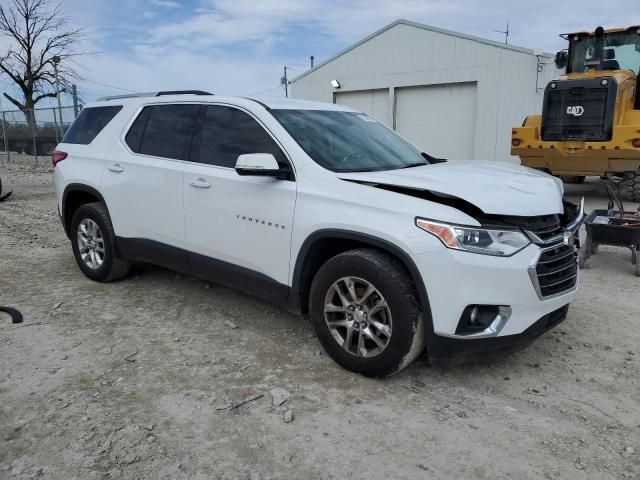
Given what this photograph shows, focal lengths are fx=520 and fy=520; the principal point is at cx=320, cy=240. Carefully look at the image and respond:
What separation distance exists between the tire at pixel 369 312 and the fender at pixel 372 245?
0.07m

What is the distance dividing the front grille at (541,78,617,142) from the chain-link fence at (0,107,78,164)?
17651 millimetres

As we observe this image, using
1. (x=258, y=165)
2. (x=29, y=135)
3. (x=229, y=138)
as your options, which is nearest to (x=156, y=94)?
(x=229, y=138)

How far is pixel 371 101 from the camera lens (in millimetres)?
18297

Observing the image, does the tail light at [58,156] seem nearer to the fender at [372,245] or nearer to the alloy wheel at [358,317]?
the fender at [372,245]

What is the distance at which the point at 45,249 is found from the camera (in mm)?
6727

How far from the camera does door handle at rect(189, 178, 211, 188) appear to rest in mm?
3978

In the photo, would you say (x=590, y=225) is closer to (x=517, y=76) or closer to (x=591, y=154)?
(x=591, y=154)

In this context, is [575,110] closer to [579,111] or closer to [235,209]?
[579,111]


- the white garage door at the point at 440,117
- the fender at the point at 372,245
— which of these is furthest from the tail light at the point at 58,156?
the white garage door at the point at 440,117

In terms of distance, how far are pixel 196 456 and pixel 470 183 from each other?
2165 millimetres

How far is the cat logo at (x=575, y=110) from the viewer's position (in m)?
9.48

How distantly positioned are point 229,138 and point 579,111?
7892 millimetres

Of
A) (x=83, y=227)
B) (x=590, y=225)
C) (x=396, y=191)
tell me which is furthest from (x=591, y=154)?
(x=83, y=227)

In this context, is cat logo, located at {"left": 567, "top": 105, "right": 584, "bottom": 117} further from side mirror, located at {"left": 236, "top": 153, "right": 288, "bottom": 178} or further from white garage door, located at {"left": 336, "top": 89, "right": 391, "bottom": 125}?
white garage door, located at {"left": 336, "top": 89, "right": 391, "bottom": 125}
